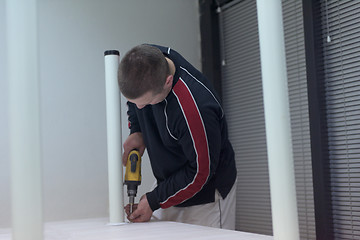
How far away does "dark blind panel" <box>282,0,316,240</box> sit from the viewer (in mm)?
2592

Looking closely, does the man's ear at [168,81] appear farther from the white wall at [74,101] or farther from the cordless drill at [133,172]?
the white wall at [74,101]

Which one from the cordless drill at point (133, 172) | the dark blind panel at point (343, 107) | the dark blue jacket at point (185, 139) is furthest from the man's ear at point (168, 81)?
the dark blind panel at point (343, 107)

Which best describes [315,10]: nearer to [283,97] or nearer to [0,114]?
[0,114]

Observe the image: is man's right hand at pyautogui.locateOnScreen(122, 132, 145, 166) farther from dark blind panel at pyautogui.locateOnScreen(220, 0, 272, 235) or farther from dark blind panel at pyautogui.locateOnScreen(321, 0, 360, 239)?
dark blind panel at pyautogui.locateOnScreen(220, 0, 272, 235)

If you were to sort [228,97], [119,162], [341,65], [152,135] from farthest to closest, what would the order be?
[228,97], [341,65], [152,135], [119,162]

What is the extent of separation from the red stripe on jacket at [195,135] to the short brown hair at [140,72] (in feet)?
0.37

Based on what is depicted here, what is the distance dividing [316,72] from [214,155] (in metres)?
1.21

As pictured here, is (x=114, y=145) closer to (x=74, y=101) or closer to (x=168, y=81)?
(x=168, y=81)

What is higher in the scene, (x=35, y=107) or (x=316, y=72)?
(x=316, y=72)

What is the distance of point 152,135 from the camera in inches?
64.1

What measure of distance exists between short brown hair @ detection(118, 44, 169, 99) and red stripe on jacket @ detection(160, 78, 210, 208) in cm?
11

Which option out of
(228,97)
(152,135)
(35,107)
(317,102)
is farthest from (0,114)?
(35,107)

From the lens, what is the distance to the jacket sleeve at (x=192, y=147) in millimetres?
1441

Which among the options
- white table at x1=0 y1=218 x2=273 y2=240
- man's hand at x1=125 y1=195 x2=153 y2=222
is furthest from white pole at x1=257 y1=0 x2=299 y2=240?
man's hand at x1=125 y1=195 x2=153 y2=222
